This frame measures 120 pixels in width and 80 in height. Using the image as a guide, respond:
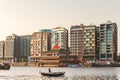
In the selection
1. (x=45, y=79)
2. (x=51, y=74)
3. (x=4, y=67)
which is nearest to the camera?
(x=45, y=79)

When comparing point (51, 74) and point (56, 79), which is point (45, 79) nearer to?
point (56, 79)

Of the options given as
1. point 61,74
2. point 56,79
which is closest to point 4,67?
point 61,74

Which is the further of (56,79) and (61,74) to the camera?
(61,74)

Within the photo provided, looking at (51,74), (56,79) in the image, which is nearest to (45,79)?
(56,79)

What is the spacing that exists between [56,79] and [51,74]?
10312 millimetres

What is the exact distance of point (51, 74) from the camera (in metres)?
97.4

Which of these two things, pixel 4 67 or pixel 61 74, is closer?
pixel 61 74

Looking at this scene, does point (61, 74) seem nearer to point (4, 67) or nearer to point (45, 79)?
point (45, 79)

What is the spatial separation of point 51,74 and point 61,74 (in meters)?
4.65

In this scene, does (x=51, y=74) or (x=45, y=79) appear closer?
(x=45, y=79)

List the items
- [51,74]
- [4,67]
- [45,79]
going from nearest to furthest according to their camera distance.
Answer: [45,79]
[51,74]
[4,67]

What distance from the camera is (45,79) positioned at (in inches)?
3388

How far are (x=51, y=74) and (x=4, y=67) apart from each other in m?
74.2

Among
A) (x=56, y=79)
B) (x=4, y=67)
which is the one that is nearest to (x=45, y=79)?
(x=56, y=79)
